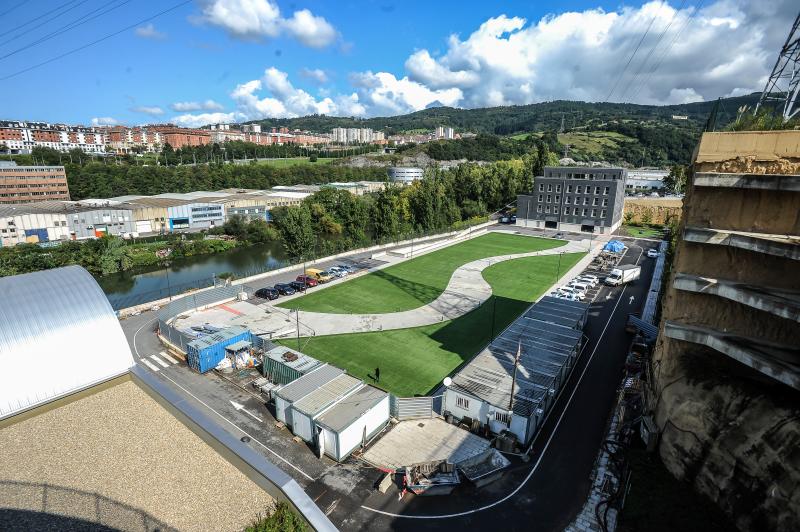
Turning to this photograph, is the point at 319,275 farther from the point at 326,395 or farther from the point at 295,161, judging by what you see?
the point at 295,161

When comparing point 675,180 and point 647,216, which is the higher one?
point 675,180

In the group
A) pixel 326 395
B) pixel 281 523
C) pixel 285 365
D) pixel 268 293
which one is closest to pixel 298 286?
pixel 268 293

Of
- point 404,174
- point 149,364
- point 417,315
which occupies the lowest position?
point 149,364

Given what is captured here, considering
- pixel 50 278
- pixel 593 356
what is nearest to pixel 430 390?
pixel 593 356

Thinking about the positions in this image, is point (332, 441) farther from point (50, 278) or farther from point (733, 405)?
point (733, 405)

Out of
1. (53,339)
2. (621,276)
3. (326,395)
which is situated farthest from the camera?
(621,276)

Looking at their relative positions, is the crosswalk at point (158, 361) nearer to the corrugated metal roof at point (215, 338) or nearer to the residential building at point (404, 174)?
the corrugated metal roof at point (215, 338)
